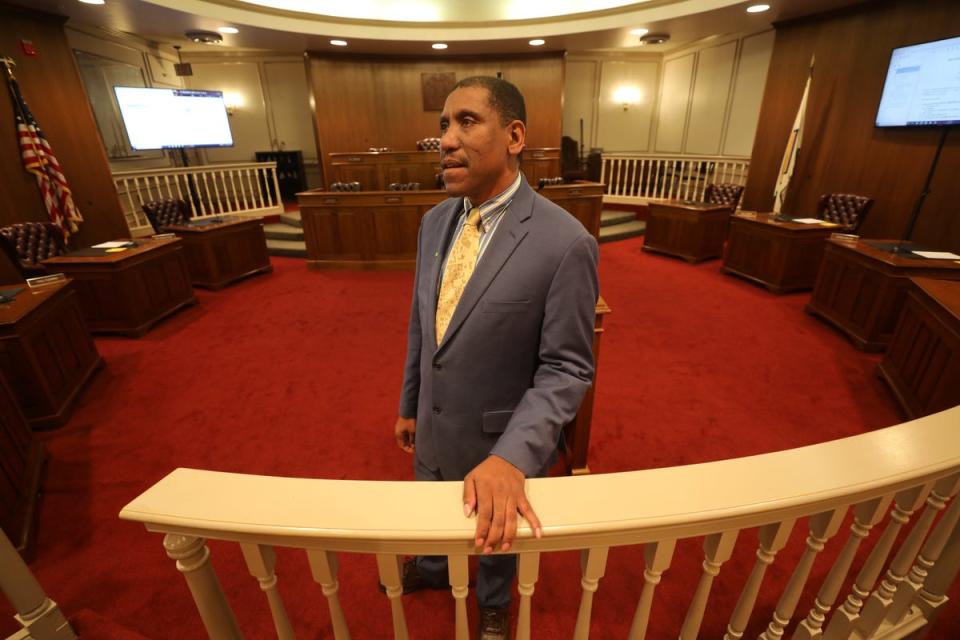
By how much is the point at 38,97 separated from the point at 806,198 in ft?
31.7

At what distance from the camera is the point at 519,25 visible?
6512 mm

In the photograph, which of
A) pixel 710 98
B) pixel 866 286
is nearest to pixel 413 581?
pixel 866 286

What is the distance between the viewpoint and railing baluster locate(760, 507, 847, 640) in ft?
2.65

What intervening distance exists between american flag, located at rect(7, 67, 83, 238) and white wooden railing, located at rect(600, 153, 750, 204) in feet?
26.7

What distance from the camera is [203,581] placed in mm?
739

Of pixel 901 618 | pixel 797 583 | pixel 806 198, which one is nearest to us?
pixel 797 583

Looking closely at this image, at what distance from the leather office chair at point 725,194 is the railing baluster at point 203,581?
22.3 ft

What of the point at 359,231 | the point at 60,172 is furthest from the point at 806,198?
the point at 60,172

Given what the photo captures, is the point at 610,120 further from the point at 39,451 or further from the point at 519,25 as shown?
the point at 39,451

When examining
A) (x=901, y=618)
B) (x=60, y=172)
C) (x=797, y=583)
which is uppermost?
(x=60, y=172)

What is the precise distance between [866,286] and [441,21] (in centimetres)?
635

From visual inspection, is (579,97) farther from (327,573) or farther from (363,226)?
(327,573)

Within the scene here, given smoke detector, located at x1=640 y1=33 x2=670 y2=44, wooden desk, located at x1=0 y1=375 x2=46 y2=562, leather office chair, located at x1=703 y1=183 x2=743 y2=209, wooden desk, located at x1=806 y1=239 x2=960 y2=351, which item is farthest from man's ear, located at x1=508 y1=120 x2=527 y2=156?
smoke detector, located at x1=640 y1=33 x2=670 y2=44

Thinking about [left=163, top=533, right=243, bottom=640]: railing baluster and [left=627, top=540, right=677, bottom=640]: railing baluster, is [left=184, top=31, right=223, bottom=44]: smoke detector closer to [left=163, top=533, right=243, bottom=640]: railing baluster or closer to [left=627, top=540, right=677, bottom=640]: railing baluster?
[left=163, top=533, right=243, bottom=640]: railing baluster
